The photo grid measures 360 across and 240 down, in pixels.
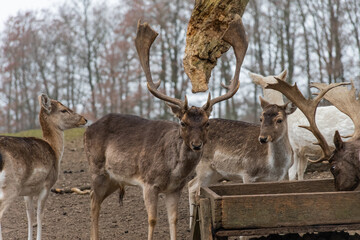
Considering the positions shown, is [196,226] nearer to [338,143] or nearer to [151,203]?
[151,203]

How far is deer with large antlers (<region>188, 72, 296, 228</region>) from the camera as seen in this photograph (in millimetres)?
6547

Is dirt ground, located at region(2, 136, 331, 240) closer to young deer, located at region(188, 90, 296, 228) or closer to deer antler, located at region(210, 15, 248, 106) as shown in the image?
young deer, located at region(188, 90, 296, 228)

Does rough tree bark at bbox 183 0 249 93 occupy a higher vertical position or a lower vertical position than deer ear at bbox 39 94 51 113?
higher

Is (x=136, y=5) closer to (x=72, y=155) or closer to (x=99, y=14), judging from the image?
(x=99, y=14)

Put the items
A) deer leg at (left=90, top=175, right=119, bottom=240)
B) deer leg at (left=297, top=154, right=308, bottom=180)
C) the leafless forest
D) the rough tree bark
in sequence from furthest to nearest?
the leafless forest → deer leg at (left=297, top=154, right=308, bottom=180) → deer leg at (left=90, top=175, right=119, bottom=240) → the rough tree bark

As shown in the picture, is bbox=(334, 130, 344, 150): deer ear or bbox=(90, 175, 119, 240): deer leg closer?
bbox=(334, 130, 344, 150): deer ear

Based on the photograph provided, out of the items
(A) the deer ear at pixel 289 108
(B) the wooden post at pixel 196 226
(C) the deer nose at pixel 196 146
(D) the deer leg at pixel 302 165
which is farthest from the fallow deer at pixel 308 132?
(B) the wooden post at pixel 196 226

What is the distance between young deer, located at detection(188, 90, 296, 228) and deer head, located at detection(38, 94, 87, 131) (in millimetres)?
2102

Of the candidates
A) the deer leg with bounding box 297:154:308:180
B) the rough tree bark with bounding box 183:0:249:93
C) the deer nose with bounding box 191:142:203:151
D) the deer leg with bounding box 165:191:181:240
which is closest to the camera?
the deer nose with bounding box 191:142:203:151

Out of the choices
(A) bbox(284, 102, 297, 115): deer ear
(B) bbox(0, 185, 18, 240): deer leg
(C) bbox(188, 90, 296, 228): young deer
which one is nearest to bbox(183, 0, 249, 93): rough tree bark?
(C) bbox(188, 90, 296, 228): young deer

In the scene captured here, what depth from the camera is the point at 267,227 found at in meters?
3.76

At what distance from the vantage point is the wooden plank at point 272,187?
462 centimetres

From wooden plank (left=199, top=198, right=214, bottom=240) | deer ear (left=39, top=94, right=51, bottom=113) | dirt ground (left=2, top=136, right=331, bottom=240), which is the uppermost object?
deer ear (left=39, top=94, right=51, bottom=113)

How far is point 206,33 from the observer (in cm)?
601
